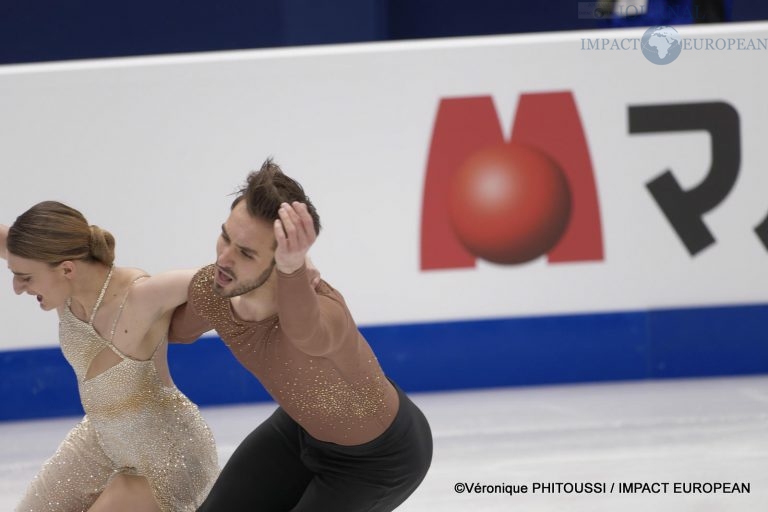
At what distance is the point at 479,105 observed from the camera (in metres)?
4.98

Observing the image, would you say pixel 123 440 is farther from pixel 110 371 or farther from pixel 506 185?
pixel 506 185

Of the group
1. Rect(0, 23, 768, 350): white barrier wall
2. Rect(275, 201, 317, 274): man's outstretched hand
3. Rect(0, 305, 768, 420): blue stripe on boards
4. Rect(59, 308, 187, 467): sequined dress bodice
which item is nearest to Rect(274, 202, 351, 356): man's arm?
Rect(275, 201, 317, 274): man's outstretched hand

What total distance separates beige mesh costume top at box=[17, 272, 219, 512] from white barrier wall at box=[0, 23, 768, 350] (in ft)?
7.07

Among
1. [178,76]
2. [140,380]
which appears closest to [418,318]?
[178,76]

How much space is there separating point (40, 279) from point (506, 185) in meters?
2.72

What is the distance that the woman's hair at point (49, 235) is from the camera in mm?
2592

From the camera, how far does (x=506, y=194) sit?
16.4ft

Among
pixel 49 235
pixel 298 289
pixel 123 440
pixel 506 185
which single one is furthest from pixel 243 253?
pixel 506 185

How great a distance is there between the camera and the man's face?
7.45 ft

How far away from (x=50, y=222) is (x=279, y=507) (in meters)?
0.80

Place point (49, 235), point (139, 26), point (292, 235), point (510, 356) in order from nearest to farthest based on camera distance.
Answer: point (292, 235)
point (49, 235)
point (510, 356)
point (139, 26)

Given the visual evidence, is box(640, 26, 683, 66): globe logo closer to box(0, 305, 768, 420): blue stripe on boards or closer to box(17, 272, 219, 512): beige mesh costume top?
box(0, 305, 768, 420): blue stripe on boards

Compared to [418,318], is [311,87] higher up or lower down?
higher up

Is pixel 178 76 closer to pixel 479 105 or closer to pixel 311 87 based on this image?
pixel 311 87
